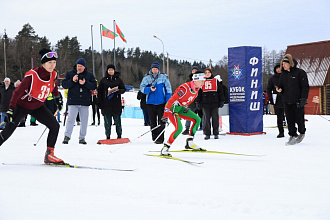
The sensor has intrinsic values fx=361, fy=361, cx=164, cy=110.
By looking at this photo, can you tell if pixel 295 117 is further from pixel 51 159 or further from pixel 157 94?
pixel 51 159

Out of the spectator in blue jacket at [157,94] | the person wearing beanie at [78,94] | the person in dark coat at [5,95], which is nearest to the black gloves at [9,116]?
the person wearing beanie at [78,94]

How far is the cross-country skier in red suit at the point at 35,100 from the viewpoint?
5260mm

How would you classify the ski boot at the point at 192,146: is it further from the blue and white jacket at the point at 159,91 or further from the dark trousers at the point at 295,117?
the dark trousers at the point at 295,117

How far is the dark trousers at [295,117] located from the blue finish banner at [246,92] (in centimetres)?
218

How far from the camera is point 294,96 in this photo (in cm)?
801

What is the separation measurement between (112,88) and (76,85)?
0.89m

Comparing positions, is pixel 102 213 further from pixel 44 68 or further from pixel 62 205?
pixel 44 68

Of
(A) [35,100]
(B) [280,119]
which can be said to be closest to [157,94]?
(B) [280,119]

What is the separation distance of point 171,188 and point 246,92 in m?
6.92

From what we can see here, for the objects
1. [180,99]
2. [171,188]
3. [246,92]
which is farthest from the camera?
[246,92]

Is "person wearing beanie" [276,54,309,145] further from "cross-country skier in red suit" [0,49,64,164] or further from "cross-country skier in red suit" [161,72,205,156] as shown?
"cross-country skier in red suit" [0,49,64,164]

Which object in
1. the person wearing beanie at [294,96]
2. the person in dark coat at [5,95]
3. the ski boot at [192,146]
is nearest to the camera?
the ski boot at [192,146]

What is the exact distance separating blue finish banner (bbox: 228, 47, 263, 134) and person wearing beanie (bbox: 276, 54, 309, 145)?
6.98 ft

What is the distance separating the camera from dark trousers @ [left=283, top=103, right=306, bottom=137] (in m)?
8.02
